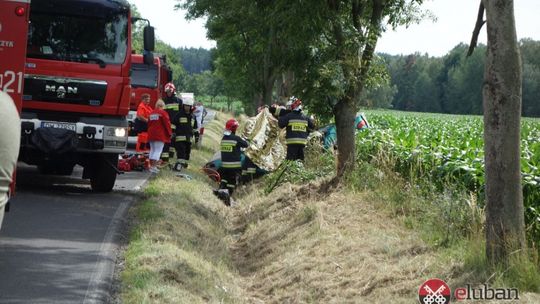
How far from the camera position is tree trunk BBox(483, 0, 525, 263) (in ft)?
26.4

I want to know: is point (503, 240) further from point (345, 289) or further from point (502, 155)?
point (345, 289)

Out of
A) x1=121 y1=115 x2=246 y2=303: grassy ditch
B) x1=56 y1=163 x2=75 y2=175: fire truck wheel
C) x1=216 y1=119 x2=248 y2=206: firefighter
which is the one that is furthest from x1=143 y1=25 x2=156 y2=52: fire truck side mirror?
x1=56 y1=163 x2=75 y2=175: fire truck wheel

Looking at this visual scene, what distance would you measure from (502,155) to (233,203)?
9.27 m

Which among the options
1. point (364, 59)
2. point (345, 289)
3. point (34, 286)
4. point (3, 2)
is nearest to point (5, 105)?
point (34, 286)

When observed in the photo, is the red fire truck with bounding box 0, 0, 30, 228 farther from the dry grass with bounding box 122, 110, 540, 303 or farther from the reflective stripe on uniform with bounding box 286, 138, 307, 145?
the reflective stripe on uniform with bounding box 286, 138, 307, 145

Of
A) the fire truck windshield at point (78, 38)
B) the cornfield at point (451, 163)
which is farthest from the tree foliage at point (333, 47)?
the fire truck windshield at point (78, 38)

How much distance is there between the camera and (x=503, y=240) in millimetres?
8062

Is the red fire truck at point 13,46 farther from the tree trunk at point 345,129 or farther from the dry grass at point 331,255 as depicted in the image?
the tree trunk at point 345,129

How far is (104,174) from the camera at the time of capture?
1460 cm

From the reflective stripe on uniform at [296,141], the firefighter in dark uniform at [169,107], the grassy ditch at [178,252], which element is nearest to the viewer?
the grassy ditch at [178,252]

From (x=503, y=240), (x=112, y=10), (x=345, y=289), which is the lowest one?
(x=345, y=289)
